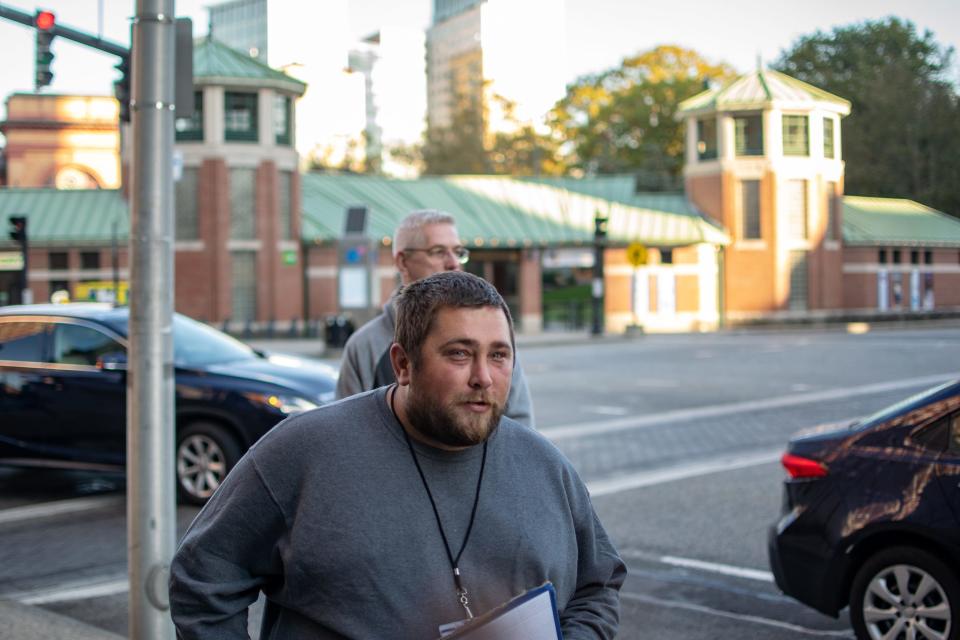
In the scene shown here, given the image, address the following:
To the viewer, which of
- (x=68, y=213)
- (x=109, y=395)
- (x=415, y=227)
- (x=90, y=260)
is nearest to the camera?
(x=415, y=227)

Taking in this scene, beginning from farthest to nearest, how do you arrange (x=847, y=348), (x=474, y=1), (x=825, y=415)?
(x=474, y=1)
(x=847, y=348)
(x=825, y=415)

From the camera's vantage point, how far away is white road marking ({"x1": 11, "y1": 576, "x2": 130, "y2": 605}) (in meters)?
7.25

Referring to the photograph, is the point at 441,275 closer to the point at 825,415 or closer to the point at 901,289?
the point at 825,415

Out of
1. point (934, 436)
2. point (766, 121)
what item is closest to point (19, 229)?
point (934, 436)

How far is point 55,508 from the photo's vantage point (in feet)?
33.2

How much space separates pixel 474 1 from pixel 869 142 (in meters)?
137

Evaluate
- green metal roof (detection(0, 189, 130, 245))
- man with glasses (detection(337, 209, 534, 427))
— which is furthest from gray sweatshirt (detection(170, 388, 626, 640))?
green metal roof (detection(0, 189, 130, 245))

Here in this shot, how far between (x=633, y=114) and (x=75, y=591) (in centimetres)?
5870

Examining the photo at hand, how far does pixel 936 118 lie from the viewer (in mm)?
65625

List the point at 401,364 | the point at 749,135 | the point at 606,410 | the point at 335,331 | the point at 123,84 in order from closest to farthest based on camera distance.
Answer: the point at 401,364
the point at 123,84
the point at 606,410
the point at 335,331
the point at 749,135

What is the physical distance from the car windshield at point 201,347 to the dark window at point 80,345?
55 cm

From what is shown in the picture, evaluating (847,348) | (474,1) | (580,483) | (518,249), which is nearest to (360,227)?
(847,348)

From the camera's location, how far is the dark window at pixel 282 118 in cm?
4541

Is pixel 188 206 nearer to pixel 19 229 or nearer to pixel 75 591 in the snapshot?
pixel 19 229
